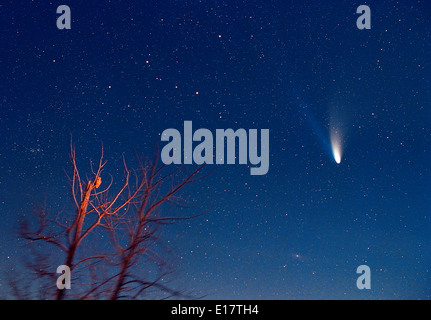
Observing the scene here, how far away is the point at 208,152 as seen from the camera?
5.37 m

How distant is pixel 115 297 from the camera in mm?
5203

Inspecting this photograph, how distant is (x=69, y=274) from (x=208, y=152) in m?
2.54
